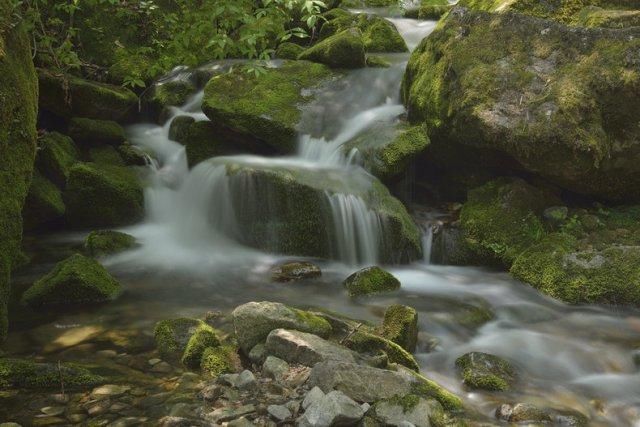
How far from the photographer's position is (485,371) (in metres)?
4.58

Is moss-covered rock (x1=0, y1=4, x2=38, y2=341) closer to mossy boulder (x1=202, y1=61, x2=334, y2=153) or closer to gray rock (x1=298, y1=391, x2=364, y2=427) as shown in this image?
gray rock (x1=298, y1=391, x2=364, y2=427)

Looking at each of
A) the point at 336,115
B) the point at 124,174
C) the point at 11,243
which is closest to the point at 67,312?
the point at 11,243

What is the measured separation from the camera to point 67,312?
216 inches

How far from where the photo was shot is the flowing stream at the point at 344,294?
4.84 metres

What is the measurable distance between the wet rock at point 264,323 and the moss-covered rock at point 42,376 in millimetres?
1087

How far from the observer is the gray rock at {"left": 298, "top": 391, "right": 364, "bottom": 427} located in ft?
10.6

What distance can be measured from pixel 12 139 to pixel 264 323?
273 centimetres

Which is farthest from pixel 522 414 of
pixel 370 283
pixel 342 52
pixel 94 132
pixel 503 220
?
pixel 94 132

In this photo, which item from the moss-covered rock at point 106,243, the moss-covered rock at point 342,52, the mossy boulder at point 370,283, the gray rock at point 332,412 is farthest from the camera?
the moss-covered rock at point 342,52

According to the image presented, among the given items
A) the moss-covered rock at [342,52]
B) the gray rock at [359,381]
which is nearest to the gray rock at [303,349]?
the gray rock at [359,381]

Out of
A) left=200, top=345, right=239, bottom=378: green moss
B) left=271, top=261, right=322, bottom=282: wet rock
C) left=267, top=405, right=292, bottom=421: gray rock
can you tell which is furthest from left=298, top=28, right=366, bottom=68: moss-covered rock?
left=267, top=405, right=292, bottom=421: gray rock

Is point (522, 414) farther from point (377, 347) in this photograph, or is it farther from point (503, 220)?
point (503, 220)

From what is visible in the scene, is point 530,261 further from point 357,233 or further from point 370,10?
point 370,10

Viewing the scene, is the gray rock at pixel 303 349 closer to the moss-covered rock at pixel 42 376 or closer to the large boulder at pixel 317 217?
the moss-covered rock at pixel 42 376
